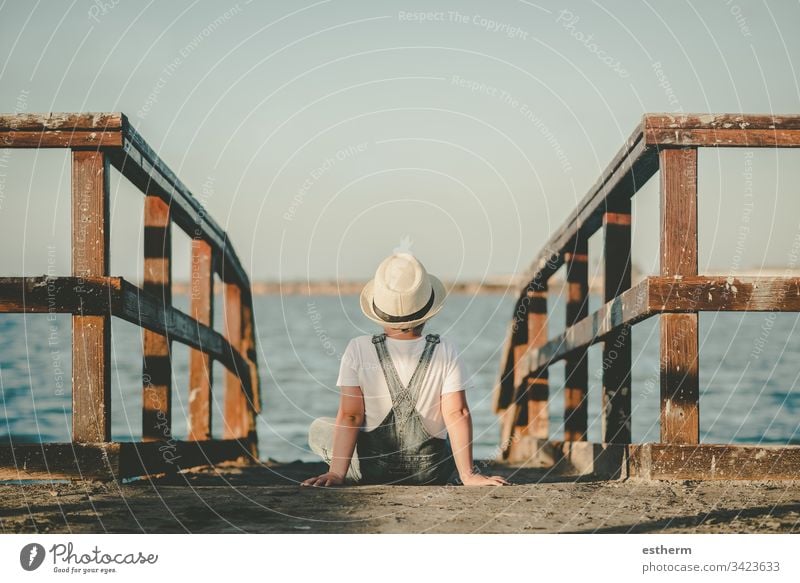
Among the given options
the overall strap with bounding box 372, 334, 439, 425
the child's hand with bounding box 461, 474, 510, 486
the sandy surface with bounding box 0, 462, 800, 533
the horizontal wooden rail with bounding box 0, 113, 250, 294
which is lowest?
the sandy surface with bounding box 0, 462, 800, 533

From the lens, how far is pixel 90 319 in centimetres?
412

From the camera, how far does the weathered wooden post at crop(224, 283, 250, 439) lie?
8805mm

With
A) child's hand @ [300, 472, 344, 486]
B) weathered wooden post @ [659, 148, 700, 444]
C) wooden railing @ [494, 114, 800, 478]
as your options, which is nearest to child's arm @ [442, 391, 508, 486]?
child's hand @ [300, 472, 344, 486]

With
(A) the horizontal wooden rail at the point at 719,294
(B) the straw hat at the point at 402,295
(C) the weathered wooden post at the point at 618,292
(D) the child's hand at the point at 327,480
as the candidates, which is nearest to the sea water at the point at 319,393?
(C) the weathered wooden post at the point at 618,292

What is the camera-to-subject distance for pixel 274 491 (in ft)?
13.0

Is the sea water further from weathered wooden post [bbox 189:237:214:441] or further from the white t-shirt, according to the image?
the white t-shirt

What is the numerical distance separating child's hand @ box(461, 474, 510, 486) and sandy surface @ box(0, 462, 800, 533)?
125 mm

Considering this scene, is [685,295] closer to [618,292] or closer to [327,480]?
[618,292]

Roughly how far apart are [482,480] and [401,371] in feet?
1.82

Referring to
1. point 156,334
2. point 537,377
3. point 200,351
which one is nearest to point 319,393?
point 537,377

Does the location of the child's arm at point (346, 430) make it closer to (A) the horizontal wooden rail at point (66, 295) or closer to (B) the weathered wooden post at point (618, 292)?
(A) the horizontal wooden rail at point (66, 295)

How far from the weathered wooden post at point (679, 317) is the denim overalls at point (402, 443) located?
92 cm

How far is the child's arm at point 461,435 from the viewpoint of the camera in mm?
4262
